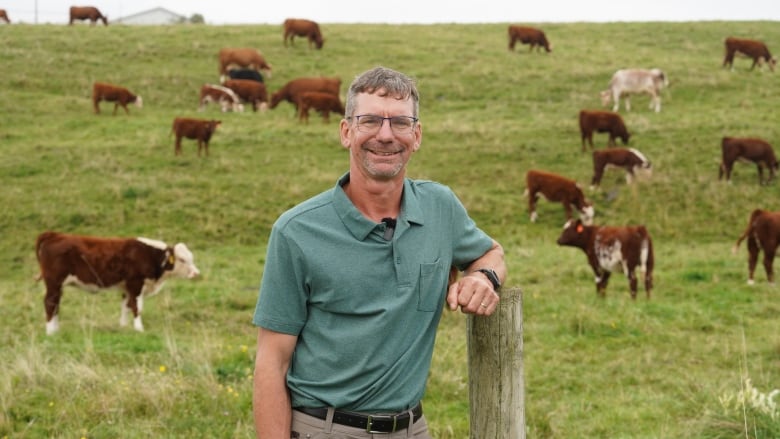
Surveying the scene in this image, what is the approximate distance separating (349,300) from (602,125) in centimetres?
2127

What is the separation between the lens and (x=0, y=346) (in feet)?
30.3

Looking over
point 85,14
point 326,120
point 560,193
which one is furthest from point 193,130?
point 85,14

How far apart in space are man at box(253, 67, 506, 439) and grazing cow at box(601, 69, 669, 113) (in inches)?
994

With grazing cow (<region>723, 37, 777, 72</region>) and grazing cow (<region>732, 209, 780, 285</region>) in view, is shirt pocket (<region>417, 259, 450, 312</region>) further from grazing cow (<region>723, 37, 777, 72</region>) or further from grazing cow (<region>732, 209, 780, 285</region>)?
grazing cow (<region>723, 37, 777, 72</region>)

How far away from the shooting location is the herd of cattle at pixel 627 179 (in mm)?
12922

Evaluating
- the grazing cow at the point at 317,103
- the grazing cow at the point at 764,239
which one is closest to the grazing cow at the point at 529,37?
the grazing cow at the point at 317,103

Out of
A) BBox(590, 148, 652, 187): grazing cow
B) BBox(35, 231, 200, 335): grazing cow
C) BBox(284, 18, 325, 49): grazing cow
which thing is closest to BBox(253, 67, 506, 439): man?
BBox(35, 231, 200, 335): grazing cow

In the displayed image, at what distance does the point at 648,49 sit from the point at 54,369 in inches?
1351

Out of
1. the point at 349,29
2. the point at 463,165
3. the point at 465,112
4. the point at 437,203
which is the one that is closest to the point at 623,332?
the point at 437,203

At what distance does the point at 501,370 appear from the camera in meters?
2.89

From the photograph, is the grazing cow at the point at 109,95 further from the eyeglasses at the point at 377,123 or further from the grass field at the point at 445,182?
the eyeglasses at the point at 377,123

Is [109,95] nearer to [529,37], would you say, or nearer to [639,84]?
[639,84]

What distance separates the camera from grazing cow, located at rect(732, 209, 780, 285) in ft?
46.1

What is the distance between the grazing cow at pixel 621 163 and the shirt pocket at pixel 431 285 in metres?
18.4
